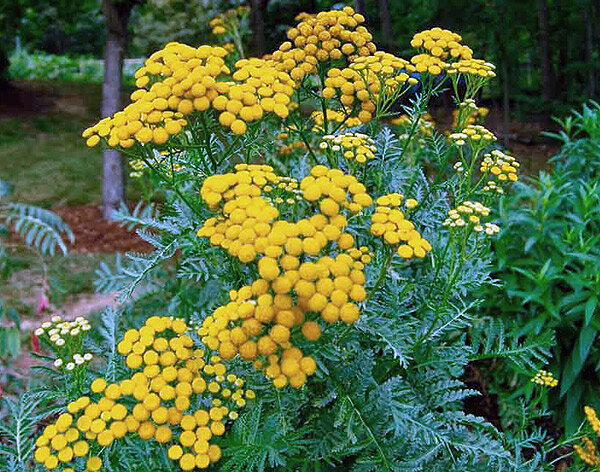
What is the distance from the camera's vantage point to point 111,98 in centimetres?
616

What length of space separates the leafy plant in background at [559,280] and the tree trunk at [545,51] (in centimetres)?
728

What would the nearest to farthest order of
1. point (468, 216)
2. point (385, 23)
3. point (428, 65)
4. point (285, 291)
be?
point (285, 291), point (468, 216), point (428, 65), point (385, 23)

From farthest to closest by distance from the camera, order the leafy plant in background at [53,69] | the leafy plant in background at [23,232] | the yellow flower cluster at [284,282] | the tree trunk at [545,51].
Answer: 1. the leafy plant in background at [53,69]
2. the tree trunk at [545,51]
3. the leafy plant in background at [23,232]
4. the yellow flower cluster at [284,282]

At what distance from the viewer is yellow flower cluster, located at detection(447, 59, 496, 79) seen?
162 centimetres

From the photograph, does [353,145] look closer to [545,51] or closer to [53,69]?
[545,51]

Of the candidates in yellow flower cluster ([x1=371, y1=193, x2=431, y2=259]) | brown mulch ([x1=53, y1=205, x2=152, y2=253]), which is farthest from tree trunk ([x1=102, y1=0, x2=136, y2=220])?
yellow flower cluster ([x1=371, y1=193, x2=431, y2=259])

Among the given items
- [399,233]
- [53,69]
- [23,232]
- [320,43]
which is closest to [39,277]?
[23,232]

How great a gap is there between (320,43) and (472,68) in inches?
18.1

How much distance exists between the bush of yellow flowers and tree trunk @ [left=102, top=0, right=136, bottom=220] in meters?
4.58

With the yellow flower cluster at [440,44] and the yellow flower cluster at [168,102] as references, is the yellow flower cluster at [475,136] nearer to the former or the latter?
the yellow flower cluster at [440,44]

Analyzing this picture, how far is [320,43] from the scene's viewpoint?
1794 mm

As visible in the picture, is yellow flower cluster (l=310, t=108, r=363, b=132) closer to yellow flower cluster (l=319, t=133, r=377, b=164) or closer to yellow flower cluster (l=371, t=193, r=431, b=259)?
yellow flower cluster (l=319, t=133, r=377, b=164)

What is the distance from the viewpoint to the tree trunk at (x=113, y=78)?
5.98 meters

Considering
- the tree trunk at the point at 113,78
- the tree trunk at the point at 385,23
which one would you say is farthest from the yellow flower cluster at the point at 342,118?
the tree trunk at the point at 113,78
